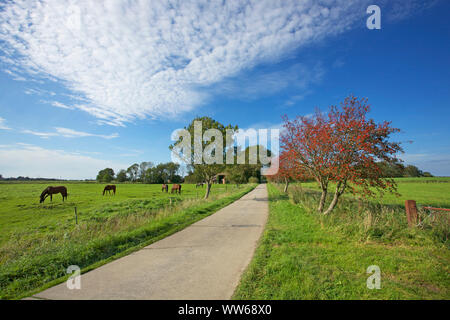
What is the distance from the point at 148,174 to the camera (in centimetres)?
9988

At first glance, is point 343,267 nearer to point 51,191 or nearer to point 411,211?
point 411,211

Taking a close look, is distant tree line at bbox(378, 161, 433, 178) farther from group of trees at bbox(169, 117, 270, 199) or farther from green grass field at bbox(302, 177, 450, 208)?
group of trees at bbox(169, 117, 270, 199)

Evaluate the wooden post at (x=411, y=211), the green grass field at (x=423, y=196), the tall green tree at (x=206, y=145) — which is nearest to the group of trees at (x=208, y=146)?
the tall green tree at (x=206, y=145)

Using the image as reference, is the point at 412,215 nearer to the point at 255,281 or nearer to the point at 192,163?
the point at 255,281

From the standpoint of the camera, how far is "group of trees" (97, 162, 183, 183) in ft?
321

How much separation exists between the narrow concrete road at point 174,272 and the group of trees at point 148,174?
8928 centimetres

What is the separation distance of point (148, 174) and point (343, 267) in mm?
104344

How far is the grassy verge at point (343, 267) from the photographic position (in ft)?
11.8

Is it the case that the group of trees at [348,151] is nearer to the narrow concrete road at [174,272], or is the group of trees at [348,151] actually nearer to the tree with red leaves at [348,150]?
the tree with red leaves at [348,150]

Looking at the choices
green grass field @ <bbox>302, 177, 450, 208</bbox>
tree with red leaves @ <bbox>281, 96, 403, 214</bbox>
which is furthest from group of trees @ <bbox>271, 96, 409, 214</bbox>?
green grass field @ <bbox>302, 177, 450, 208</bbox>

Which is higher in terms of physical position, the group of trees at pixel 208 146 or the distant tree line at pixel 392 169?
the group of trees at pixel 208 146
